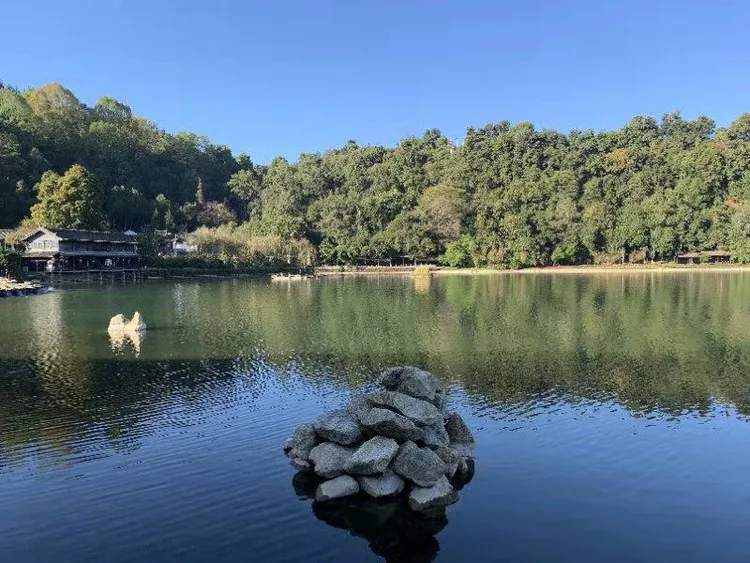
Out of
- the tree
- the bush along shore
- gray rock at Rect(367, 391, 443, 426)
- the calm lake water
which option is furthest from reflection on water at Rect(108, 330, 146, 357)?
the tree

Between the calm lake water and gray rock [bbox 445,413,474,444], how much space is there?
437mm

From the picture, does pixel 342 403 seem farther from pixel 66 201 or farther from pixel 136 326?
pixel 66 201

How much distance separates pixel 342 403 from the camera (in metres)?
17.9

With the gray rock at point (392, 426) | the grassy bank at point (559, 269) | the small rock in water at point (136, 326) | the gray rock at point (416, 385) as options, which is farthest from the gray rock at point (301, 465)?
the grassy bank at point (559, 269)

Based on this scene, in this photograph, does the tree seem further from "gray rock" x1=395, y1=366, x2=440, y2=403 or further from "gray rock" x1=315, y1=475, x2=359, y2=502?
"gray rock" x1=315, y1=475, x2=359, y2=502

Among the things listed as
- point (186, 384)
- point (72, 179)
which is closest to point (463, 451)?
point (186, 384)

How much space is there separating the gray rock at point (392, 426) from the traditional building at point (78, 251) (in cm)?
6668

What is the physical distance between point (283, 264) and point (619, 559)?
8631 cm

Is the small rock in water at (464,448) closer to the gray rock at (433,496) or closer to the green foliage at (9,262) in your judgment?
the gray rock at (433,496)

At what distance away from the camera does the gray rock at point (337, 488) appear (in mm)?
11258

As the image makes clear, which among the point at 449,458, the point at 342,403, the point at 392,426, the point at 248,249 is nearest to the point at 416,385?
the point at 392,426

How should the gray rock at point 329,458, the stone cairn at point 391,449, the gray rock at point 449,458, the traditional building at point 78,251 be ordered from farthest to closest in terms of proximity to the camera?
the traditional building at point 78,251, the gray rock at point 449,458, the gray rock at point 329,458, the stone cairn at point 391,449

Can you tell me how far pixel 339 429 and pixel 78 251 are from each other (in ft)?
229

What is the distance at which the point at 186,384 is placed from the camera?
2041cm
